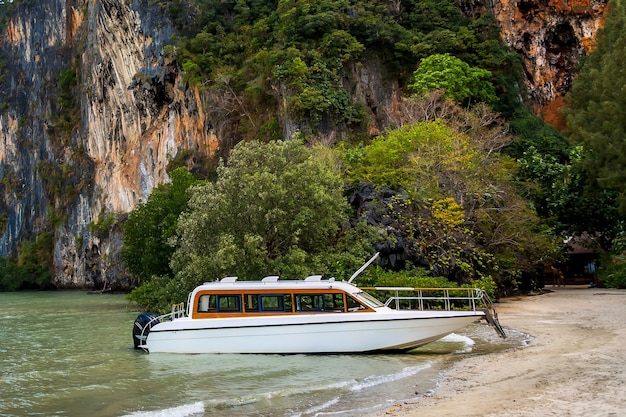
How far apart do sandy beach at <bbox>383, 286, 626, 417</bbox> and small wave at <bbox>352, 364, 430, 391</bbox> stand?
2.46 ft

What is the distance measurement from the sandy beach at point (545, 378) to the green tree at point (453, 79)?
77.2 feet

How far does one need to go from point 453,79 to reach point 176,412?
3369cm

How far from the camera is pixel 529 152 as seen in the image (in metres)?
39.6

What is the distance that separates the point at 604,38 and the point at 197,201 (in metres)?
25.5

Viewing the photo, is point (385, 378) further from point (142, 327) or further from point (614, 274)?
point (614, 274)

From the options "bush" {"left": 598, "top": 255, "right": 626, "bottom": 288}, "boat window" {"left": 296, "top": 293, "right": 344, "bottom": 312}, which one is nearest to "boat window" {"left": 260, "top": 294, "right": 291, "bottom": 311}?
"boat window" {"left": 296, "top": 293, "right": 344, "bottom": 312}

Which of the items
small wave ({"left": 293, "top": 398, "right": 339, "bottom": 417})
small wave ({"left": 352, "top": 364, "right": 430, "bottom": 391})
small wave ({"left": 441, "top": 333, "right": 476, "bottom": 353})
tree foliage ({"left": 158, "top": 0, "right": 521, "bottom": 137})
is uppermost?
tree foliage ({"left": 158, "top": 0, "right": 521, "bottom": 137})

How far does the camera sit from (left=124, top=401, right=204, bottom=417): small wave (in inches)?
428

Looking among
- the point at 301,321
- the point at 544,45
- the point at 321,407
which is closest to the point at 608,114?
the point at 544,45

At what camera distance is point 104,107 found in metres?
69.2

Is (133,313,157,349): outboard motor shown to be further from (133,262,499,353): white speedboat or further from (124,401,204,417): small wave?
(124,401,204,417): small wave

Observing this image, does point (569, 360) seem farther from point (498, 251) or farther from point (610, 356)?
point (498, 251)

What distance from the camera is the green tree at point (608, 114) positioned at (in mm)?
29766

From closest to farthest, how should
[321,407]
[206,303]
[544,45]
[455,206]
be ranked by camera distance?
[321,407], [206,303], [455,206], [544,45]
